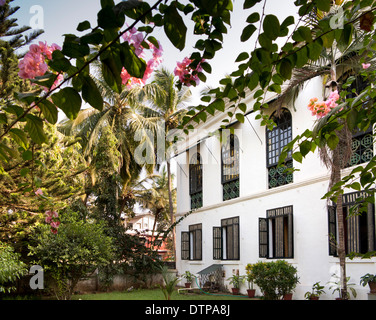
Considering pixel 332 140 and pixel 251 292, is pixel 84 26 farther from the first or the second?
pixel 251 292

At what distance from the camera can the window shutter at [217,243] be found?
47.8 ft

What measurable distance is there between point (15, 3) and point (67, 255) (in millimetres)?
5970

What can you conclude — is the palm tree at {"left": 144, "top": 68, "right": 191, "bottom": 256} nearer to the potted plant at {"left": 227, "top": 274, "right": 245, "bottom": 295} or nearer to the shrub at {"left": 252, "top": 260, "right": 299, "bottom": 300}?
the potted plant at {"left": 227, "top": 274, "right": 245, "bottom": 295}

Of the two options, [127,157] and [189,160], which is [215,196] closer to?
[189,160]

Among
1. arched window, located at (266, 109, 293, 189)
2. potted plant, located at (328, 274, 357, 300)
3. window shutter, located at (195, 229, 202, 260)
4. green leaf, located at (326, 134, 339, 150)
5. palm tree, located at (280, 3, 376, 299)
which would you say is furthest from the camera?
window shutter, located at (195, 229, 202, 260)

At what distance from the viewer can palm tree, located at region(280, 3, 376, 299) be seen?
8.01 metres

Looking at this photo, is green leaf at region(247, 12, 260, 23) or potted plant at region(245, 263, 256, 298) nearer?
green leaf at region(247, 12, 260, 23)

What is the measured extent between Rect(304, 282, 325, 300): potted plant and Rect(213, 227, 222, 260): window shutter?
5.05 metres

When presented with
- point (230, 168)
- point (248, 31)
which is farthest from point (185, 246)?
point (248, 31)

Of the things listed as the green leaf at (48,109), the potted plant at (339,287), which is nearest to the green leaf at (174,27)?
the green leaf at (48,109)

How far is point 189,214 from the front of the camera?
1714 centimetres

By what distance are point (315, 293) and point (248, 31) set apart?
30.7 ft

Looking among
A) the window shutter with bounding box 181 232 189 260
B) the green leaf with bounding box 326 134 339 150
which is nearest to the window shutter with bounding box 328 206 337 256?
the green leaf with bounding box 326 134 339 150
